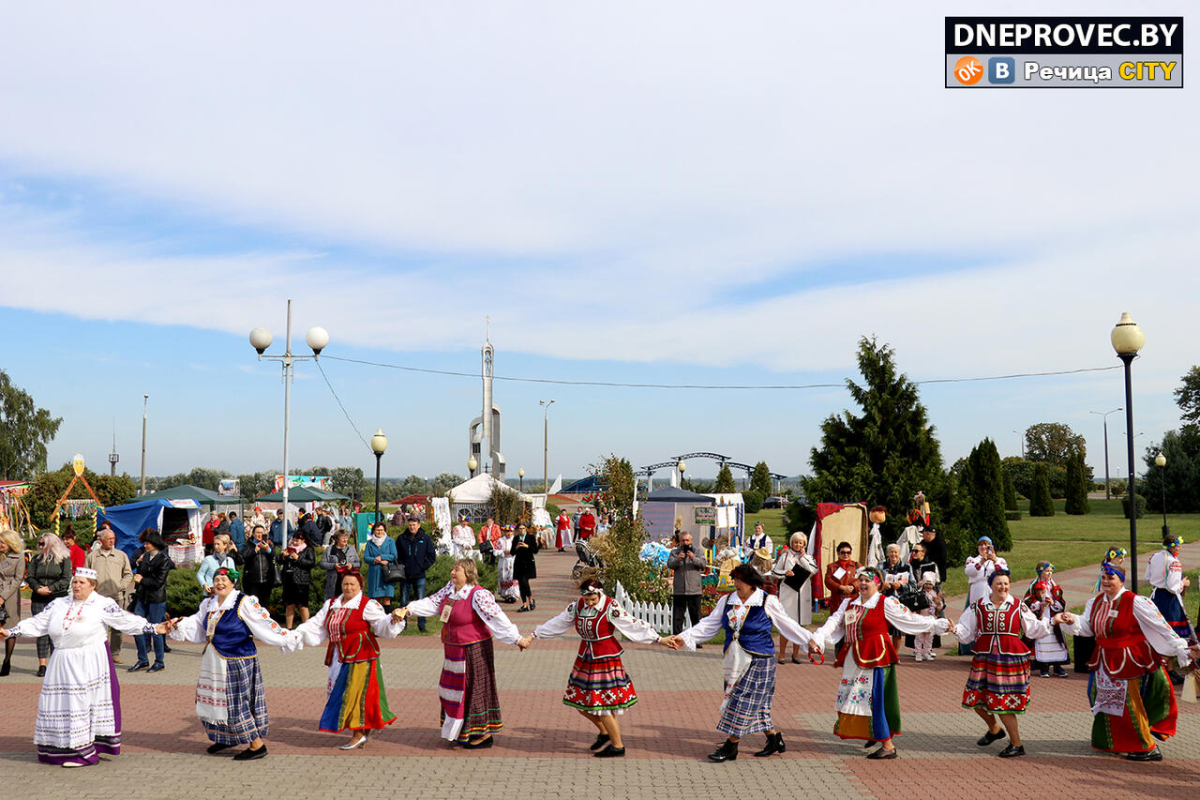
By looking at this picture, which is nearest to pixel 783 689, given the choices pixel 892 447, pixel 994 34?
pixel 994 34

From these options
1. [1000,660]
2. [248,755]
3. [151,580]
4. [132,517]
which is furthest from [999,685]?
[132,517]

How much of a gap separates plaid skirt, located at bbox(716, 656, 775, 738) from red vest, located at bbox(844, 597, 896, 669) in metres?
0.76

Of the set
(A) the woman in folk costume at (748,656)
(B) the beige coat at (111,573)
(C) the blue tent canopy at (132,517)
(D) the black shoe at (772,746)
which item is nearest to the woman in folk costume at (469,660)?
(A) the woman in folk costume at (748,656)

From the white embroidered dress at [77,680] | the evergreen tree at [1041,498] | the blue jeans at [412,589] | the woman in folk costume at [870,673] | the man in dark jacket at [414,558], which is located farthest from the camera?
the evergreen tree at [1041,498]

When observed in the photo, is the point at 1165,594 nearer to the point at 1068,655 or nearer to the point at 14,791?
the point at 1068,655

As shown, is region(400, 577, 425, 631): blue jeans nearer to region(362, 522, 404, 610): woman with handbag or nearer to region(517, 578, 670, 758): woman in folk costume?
region(362, 522, 404, 610): woman with handbag

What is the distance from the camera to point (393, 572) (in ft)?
50.5

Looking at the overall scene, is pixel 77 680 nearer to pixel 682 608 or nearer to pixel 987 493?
pixel 682 608

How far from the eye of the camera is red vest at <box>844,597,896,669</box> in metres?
8.07

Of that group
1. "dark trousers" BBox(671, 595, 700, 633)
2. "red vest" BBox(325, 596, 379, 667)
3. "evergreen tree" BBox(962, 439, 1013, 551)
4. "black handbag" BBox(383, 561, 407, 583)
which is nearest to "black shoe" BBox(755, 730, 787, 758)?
"red vest" BBox(325, 596, 379, 667)

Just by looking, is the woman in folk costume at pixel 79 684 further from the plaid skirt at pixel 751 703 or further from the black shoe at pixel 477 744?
the plaid skirt at pixel 751 703

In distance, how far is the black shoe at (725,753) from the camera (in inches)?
313

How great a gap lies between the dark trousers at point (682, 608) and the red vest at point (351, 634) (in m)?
6.85

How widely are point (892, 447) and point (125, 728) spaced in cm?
1732
